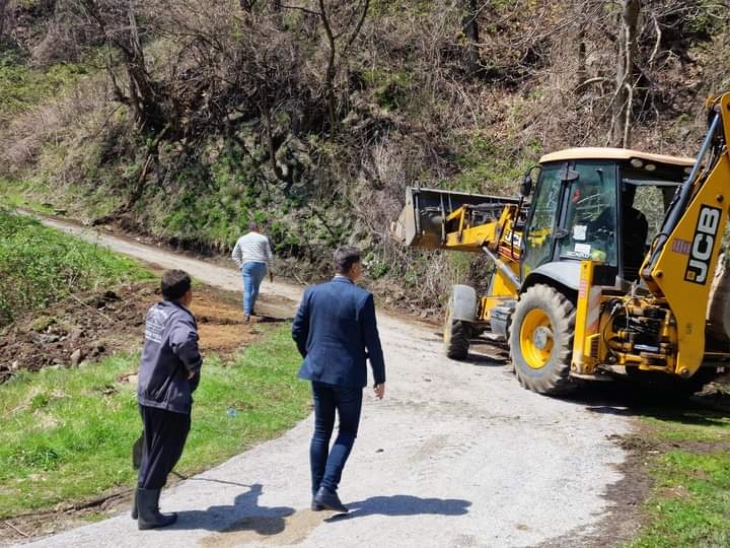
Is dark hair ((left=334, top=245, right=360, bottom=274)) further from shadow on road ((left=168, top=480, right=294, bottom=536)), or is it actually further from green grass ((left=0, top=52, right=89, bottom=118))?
green grass ((left=0, top=52, right=89, bottom=118))

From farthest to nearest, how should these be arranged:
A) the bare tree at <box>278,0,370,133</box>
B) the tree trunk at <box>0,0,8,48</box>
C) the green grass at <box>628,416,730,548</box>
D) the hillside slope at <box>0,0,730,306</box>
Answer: the tree trunk at <box>0,0,8,48</box> → the bare tree at <box>278,0,370,133</box> → the hillside slope at <box>0,0,730,306</box> → the green grass at <box>628,416,730,548</box>

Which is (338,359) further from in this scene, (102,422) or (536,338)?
(536,338)

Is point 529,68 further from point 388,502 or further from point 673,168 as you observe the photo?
point 388,502

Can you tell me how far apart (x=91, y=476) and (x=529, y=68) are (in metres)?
18.8

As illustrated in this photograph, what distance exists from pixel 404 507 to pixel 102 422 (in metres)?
3.67

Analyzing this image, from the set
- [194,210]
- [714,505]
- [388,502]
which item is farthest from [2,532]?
[194,210]

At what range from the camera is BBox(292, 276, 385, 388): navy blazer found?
19.1 feet

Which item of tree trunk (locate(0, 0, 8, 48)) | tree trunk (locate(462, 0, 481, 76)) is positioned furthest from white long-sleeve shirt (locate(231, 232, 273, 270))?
tree trunk (locate(0, 0, 8, 48))

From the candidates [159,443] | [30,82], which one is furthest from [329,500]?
[30,82]

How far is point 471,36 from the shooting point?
23.5 metres

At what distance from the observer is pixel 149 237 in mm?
24781

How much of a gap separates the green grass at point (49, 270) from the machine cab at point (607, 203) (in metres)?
10.5

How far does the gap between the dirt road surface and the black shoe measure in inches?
2.9

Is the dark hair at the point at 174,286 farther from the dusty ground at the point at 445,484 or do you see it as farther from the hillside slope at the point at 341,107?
the hillside slope at the point at 341,107
